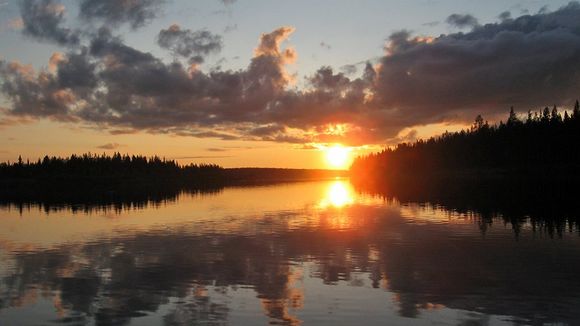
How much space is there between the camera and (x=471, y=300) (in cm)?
2353

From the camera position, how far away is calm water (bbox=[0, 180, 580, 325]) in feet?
71.8

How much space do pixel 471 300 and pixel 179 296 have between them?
1401 centimetres

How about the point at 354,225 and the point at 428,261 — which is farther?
the point at 354,225

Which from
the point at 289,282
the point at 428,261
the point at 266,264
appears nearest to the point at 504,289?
the point at 428,261

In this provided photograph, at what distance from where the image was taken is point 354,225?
55750 millimetres

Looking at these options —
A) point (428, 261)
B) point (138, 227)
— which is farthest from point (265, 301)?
point (138, 227)

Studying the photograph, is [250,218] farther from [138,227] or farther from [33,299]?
[33,299]

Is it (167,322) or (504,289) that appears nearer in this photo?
(167,322)

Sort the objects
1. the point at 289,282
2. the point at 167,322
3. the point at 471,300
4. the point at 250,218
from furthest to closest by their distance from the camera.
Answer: the point at 250,218
the point at 289,282
the point at 471,300
the point at 167,322

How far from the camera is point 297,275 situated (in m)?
29.7

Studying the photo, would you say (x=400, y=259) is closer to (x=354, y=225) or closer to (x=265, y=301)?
(x=265, y=301)

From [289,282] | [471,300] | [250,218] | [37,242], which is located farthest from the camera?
[250,218]

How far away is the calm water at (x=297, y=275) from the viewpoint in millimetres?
21875

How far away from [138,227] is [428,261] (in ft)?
117
